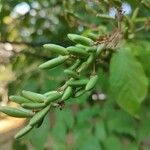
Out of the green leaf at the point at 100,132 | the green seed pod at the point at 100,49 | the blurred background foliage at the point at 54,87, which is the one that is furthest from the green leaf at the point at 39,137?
the green seed pod at the point at 100,49

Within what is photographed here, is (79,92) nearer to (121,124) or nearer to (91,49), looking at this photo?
(91,49)

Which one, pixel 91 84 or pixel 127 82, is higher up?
pixel 91 84

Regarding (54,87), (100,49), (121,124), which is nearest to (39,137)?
(54,87)

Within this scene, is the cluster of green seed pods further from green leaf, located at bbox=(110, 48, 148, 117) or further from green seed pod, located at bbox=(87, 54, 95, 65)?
green leaf, located at bbox=(110, 48, 148, 117)

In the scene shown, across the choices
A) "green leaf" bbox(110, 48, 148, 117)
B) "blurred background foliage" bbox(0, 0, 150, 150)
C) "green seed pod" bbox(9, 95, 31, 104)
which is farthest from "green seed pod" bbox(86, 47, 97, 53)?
"blurred background foliage" bbox(0, 0, 150, 150)

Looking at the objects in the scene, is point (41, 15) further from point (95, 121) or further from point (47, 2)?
point (95, 121)

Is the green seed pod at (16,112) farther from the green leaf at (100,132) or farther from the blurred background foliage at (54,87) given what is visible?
the green leaf at (100,132)
